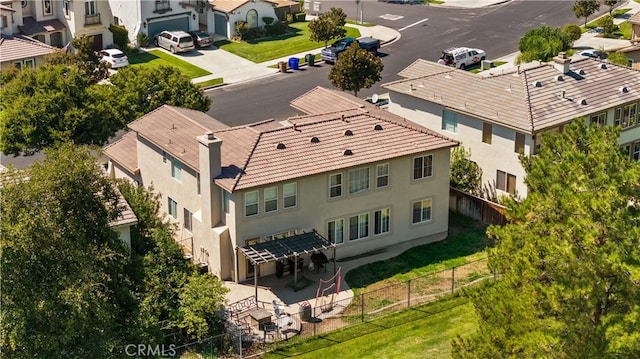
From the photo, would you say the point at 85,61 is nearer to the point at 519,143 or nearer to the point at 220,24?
the point at 220,24

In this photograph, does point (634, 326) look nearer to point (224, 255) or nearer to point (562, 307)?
point (562, 307)

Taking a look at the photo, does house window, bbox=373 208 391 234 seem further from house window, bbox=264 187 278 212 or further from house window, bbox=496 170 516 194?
house window, bbox=496 170 516 194

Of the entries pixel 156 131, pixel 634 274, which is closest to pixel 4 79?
pixel 156 131

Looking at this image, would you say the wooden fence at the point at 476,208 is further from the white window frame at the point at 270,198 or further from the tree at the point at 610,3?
the tree at the point at 610,3

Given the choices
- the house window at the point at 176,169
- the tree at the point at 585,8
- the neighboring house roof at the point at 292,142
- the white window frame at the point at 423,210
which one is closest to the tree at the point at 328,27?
the tree at the point at 585,8

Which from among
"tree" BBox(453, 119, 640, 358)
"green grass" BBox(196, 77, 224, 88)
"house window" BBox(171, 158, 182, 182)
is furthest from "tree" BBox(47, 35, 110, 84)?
"tree" BBox(453, 119, 640, 358)
